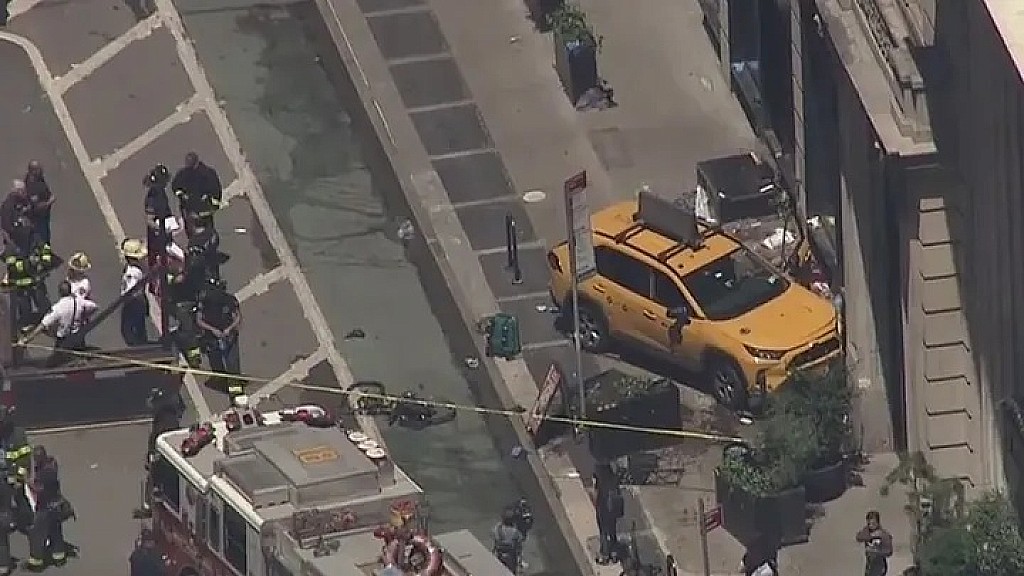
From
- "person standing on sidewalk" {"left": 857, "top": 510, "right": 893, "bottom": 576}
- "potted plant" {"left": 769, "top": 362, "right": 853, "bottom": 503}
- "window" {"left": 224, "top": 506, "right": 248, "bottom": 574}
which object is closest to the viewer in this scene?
"window" {"left": 224, "top": 506, "right": 248, "bottom": 574}

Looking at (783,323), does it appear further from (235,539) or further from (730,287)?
(235,539)

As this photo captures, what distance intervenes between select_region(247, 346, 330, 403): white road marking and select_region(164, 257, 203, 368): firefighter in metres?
0.89

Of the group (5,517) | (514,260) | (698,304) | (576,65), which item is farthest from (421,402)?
(576,65)

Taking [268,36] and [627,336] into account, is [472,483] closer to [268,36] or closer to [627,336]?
[627,336]

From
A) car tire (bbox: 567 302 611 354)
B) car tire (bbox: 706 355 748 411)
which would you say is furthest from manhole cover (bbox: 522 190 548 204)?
car tire (bbox: 706 355 748 411)

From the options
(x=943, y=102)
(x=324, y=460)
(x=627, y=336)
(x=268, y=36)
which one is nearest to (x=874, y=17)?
(x=943, y=102)

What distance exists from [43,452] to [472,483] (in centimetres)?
559

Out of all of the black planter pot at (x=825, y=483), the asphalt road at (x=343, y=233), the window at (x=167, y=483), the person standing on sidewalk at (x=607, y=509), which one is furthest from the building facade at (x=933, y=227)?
the window at (x=167, y=483)

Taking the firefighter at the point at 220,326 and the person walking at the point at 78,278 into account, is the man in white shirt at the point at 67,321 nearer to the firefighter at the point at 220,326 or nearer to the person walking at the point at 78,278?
the person walking at the point at 78,278

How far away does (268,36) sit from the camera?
55969mm

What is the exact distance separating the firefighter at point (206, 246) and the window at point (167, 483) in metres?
5.65

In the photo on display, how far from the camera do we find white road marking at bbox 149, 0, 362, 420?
4822 centimetres

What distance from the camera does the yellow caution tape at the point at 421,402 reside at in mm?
45250

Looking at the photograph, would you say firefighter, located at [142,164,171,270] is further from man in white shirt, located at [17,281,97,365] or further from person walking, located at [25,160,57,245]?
person walking, located at [25,160,57,245]
